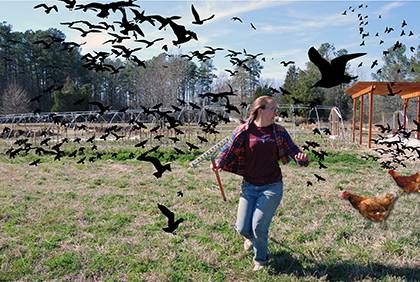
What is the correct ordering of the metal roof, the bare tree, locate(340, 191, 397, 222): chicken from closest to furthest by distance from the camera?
locate(340, 191, 397, 222): chicken, the metal roof, the bare tree

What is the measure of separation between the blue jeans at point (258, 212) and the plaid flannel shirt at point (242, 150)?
0.74ft

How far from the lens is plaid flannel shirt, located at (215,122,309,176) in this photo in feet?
13.0

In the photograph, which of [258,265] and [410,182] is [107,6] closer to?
[258,265]

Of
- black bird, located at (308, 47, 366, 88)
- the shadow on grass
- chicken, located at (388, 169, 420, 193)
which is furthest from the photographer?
chicken, located at (388, 169, 420, 193)

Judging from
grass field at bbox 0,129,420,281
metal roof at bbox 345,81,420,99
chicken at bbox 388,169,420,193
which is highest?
metal roof at bbox 345,81,420,99

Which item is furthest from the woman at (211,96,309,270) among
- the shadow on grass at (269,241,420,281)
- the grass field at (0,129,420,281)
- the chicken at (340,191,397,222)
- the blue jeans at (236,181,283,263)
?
the chicken at (340,191,397,222)

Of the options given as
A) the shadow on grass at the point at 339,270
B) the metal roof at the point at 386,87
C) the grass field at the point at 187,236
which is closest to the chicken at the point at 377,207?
the grass field at the point at 187,236

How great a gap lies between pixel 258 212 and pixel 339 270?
0.97 metres

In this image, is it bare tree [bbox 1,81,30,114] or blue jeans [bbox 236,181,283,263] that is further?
bare tree [bbox 1,81,30,114]

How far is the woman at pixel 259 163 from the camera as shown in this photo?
3.90m

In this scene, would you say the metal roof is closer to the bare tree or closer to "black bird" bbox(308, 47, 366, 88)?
"black bird" bbox(308, 47, 366, 88)

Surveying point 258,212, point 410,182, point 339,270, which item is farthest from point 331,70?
point 410,182

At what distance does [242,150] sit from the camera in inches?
160

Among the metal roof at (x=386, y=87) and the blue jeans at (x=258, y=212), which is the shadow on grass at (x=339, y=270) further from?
the metal roof at (x=386, y=87)
